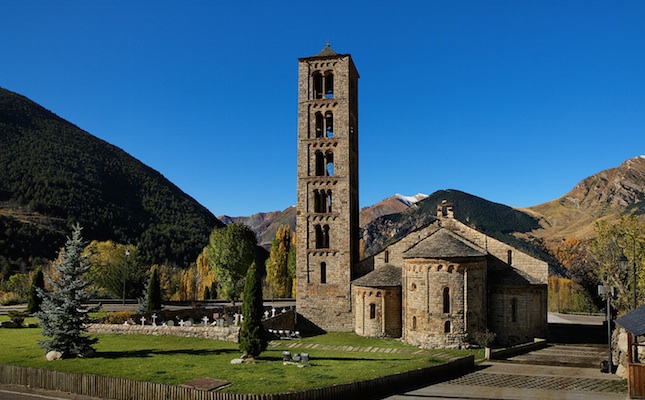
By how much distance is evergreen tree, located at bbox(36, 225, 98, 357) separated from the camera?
2866 cm

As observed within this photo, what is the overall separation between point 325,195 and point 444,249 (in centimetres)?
1313

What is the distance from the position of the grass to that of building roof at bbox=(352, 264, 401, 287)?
475cm

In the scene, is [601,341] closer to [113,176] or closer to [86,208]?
[86,208]

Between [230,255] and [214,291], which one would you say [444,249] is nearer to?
[230,255]

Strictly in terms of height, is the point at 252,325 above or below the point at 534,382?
above

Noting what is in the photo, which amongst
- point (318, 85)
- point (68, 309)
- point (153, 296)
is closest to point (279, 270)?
point (153, 296)

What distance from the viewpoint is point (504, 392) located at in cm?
2430

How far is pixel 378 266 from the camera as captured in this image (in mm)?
44938

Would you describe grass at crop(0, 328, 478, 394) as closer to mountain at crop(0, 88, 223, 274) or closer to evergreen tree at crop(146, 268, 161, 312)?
evergreen tree at crop(146, 268, 161, 312)

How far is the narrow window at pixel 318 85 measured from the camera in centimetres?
4697

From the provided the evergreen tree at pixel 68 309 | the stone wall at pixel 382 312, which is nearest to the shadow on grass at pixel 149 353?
the evergreen tree at pixel 68 309

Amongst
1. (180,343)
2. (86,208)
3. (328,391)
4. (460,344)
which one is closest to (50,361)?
(180,343)

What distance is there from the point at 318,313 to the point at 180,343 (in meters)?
13.3

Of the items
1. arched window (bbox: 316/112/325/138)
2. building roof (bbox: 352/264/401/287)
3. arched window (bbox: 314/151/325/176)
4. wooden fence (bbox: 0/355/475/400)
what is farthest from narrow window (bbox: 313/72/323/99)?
wooden fence (bbox: 0/355/475/400)
